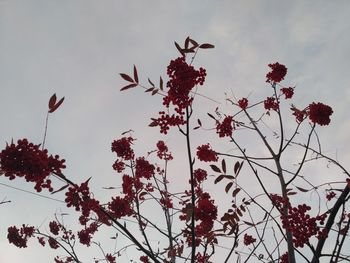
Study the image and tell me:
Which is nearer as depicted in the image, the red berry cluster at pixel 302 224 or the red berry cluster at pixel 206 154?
the red berry cluster at pixel 302 224

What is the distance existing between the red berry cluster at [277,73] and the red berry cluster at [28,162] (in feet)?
15.7

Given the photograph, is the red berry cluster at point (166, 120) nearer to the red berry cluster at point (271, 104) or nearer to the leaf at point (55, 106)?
the leaf at point (55, 106)

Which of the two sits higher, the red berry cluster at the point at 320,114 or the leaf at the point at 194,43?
the red berry cluster at the point at 320,114

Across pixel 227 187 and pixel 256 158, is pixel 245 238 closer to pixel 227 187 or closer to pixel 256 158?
pixel 256 158

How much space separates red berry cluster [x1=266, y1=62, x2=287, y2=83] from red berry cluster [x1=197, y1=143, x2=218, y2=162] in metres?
1.97

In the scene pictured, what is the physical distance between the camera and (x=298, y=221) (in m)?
3.15

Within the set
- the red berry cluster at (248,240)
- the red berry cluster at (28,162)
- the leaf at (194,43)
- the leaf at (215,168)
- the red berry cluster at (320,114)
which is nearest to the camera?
the red berry cluster at (28,162)

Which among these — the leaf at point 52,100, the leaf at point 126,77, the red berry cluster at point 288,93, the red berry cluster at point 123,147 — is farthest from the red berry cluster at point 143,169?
the leaf at point 52,100

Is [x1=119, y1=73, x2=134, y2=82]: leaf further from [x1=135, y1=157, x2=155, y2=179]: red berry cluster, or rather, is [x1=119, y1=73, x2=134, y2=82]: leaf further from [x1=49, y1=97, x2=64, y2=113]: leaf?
[x1=135, y1=157, x2=155, y2=179]: red berry cluster

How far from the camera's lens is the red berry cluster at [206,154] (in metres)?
5.14

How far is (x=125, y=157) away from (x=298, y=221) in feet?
11.4

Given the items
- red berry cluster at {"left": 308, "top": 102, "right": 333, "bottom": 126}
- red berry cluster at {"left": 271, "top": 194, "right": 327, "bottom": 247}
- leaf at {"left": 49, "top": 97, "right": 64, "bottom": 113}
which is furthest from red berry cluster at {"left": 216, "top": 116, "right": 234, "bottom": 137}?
leaf at {"left": 49, "top": 97, "right": 64, "bottom": 113}

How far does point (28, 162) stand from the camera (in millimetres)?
2213

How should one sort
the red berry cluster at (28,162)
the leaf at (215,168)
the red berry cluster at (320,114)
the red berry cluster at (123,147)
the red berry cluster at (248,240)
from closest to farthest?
the red berry cluster at (28,162) < the leaf at (215,168) < the red berry cluster at (320,114) < the red berry cluster at (123,147) < the red berry cluster at (248,240)
